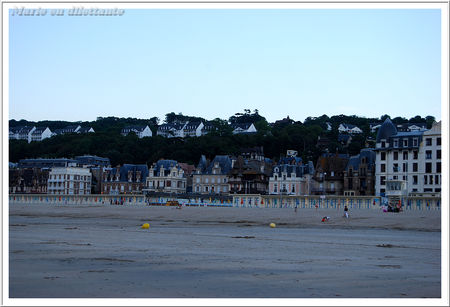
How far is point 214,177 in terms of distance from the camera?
91.2 metres

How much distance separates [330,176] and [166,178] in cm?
2733

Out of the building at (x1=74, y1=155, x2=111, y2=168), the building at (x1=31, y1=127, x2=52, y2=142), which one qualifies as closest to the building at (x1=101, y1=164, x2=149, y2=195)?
the building at (x1=74, y1=155, x2=111, y2=168)

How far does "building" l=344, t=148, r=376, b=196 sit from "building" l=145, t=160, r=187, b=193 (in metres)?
28.6

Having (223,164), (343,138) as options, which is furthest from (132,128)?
(223,164)

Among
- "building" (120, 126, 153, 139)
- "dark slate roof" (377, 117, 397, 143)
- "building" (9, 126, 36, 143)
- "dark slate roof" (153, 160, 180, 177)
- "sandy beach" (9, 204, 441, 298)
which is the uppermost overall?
"building" (120, 126, 153, 139)

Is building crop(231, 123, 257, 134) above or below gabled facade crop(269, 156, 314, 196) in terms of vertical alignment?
above

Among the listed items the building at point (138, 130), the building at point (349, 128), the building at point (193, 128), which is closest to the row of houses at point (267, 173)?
the building at point (138, 130)

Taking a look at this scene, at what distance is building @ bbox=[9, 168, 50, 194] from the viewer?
103438mm

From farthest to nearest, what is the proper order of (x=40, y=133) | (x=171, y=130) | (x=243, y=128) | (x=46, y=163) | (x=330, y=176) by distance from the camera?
(x=171, y=130) < (x=40, y=133) < (x=243, y=128) < (x=46, y=163) < (x=330, y=176)

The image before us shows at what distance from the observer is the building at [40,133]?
156 m

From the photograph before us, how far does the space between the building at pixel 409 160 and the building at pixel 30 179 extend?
58.5m

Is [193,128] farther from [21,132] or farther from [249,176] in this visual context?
[249,176]

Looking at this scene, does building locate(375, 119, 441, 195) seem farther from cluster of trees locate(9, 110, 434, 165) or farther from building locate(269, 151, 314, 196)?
cluster of trees locate(9, 110, 434, 165)

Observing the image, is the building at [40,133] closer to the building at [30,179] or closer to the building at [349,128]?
the building at [30,179]
